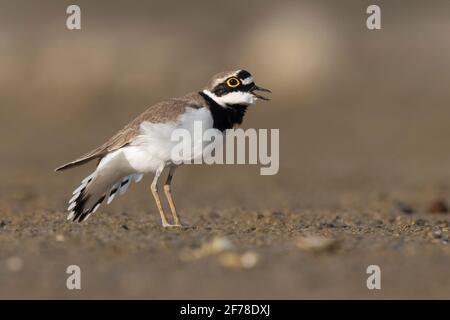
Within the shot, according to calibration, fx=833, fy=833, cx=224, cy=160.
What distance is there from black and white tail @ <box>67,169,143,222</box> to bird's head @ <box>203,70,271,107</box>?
951mm

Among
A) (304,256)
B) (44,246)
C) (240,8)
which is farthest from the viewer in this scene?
(240,8)

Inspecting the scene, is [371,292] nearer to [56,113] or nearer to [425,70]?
[56,113]

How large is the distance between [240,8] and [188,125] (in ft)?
75.2

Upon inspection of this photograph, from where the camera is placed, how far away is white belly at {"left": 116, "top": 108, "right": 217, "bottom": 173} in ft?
21.5

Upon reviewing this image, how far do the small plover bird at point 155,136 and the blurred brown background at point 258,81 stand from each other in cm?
449

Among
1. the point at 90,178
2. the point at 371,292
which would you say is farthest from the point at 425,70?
the point at 371,292

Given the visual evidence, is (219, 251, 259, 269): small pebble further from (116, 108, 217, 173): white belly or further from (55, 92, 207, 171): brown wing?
(55, 92, 207, 171): brown wing

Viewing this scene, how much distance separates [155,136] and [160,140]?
0.20ft

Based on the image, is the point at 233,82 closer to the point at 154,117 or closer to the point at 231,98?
the point at 231,98

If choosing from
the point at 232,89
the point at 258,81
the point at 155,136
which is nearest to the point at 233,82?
the point at 232,89

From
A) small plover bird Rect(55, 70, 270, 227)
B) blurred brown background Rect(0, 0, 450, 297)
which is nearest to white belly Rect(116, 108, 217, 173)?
small plover bird Rect(55, 70, 270, 227)

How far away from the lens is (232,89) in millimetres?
7055

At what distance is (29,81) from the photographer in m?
23.5

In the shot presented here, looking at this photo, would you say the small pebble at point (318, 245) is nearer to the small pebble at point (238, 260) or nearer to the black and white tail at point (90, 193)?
the small pebble at point (238, 260)
